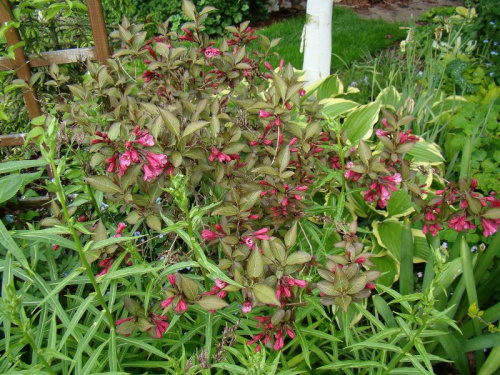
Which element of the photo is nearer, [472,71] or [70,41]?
[70,41]

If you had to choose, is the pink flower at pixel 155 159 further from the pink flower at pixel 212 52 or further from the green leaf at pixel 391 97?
the green leaf at pixel 391 97

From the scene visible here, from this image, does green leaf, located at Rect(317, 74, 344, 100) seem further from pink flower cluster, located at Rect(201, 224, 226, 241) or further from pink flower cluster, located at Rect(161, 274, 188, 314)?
pink flower cluster, located at Rect(161, 274, 188, 314)

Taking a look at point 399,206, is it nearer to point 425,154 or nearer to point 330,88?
point 425,154

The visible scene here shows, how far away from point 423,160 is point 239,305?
151 centimetres

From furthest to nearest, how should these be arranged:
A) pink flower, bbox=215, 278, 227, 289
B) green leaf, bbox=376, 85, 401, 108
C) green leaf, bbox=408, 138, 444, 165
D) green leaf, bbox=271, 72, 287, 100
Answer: green leaf, bbox=376, 85, 401, 108, green leaf, bbox=408, 138, 444, 165, green leaf, bbox=271, 72, 287, 100, pink flower, bbox=215, 278, 227, 289

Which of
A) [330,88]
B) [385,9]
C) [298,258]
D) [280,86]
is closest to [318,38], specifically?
[330,88]

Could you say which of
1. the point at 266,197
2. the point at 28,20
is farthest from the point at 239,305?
the point at 28,20

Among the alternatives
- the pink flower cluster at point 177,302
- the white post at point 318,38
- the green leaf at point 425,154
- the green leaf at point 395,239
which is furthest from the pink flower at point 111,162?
the white post at point 318,38

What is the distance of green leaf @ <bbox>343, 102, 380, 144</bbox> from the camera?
105 inches

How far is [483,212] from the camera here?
1.59m

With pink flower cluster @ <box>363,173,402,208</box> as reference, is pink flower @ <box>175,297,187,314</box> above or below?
below

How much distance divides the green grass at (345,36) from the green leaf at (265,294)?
357 centimetres

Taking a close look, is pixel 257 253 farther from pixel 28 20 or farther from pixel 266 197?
pixel 28 20

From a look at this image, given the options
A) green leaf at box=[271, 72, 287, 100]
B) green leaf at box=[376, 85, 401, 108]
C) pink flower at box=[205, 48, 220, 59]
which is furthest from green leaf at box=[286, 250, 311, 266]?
green leaf at box=[376, 85, 401, 108]
